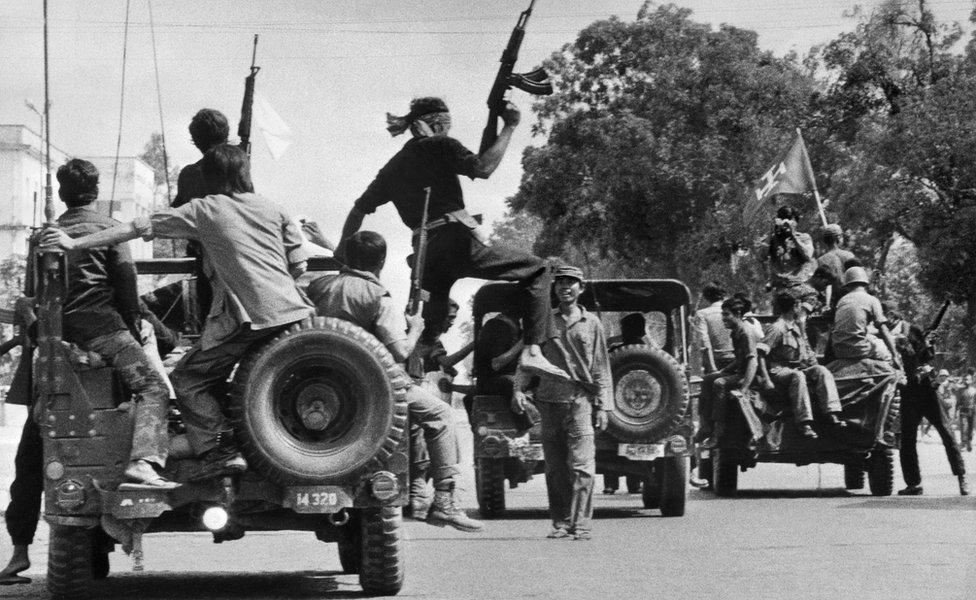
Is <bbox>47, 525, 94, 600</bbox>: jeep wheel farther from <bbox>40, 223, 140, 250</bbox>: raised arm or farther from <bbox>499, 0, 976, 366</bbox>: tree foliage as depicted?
<bbox>499, 0, 976, 366</bbox>: tree foliage

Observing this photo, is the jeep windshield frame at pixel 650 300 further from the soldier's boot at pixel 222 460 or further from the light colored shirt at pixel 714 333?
the soldier's boot at pixel 222 460

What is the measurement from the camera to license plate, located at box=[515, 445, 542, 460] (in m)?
15.2

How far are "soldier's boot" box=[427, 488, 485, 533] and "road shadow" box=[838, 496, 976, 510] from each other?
20.7ft

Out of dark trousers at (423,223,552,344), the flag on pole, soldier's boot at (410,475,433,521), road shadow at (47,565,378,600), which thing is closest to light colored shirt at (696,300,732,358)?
dark trousers at (423,223,552,344)

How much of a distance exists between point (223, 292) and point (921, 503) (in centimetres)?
862

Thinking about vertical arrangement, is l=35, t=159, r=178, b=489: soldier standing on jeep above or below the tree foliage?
below

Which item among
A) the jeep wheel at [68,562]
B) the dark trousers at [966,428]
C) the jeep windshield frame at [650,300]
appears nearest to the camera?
the jeep wheel at [68,562]

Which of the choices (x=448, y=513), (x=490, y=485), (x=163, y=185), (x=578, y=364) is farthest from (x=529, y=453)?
(x=163, y=185)

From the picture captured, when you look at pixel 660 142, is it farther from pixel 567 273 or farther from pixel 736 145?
pixel 567 273

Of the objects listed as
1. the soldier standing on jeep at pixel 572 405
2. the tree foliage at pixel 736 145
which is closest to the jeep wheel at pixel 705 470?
the soldier standing on jeep at pixel 572 405

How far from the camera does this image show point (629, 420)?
15320 mm

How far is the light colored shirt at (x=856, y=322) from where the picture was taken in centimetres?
1758

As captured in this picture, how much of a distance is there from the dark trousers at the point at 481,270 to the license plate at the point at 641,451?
2512 millimetres

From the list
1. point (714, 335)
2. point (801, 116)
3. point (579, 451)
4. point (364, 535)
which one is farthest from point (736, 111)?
point (364, 535)
